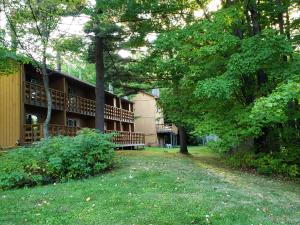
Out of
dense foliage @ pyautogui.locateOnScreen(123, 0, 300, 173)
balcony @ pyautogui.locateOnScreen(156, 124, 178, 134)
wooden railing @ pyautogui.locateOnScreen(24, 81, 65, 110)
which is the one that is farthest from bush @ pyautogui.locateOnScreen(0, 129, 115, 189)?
balcony @ pyautogui.locateOnScreen(156, 124, 178, 134)

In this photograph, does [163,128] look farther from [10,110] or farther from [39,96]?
[10,110]

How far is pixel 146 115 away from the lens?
170 ft

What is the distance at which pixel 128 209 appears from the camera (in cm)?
743

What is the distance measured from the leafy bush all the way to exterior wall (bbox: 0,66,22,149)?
12611 millimetres

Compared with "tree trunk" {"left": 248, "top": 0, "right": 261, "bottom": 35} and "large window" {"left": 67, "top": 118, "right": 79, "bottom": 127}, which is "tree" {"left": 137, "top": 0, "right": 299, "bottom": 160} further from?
"large window" {"left": 67, "top": 118, "right": 79, "bottom": 127}

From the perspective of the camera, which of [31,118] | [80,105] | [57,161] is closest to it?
[57,161]

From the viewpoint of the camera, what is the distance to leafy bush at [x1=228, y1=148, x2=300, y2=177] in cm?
1406

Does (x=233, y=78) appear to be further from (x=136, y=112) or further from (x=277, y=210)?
(x=136, y=112)

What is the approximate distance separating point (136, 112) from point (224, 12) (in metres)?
38.4

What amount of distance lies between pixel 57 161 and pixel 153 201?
386 cm

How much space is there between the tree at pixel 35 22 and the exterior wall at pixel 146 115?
3303cm

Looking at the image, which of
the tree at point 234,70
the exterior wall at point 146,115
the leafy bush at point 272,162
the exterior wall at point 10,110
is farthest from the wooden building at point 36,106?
the exterior wall at point 146,115

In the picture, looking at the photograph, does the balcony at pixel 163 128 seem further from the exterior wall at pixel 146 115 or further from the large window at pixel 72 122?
the large window at pixel 72 122

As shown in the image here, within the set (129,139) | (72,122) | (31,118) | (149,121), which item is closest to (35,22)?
(31,118)
